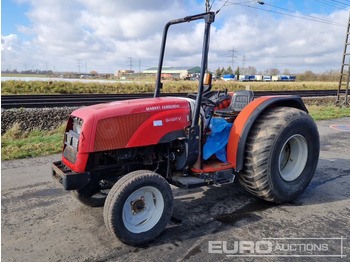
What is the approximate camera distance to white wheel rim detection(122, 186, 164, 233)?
3129 millimetres

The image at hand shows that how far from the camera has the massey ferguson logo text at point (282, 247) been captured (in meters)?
3.02

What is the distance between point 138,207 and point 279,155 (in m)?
1.96

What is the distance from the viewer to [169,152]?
12.3ft

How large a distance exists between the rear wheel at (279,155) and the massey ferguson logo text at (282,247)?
79 cm

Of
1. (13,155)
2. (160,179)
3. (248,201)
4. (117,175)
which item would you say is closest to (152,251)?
(160,179)

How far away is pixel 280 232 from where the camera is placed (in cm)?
342

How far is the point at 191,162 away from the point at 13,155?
160 inches

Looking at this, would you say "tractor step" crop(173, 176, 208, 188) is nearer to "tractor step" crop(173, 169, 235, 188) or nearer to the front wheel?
"tractor step" crop(173, 169, 235, 188)


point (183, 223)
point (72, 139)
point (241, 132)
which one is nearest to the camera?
point (72, 139)

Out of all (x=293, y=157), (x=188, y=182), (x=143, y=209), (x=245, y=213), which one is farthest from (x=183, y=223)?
(x=293, y=157)

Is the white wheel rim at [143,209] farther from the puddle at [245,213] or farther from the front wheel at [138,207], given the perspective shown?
the puddle at [245,213]

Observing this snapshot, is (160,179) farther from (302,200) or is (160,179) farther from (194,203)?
(302,200)

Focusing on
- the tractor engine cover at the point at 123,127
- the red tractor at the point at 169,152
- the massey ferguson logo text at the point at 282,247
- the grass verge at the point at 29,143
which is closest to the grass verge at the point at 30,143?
Result: the grass verge at the point at 29,143

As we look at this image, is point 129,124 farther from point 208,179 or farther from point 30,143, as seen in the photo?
point 30,143
